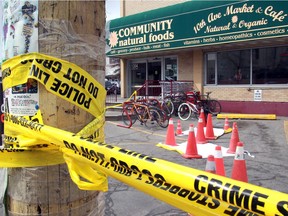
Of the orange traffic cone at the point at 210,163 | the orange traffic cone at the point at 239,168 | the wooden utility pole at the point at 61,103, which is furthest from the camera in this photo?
the orange traffic cone at the point at 239,168

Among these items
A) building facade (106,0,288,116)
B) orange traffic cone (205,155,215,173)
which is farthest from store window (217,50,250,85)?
orange traffic cone (205,155,215,173)

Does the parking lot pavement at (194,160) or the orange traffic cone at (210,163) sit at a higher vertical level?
the orange traffic cone at (210,163)

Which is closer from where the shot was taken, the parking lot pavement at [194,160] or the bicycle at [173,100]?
the parking lot pavement at [194,160]

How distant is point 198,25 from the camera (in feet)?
46.7

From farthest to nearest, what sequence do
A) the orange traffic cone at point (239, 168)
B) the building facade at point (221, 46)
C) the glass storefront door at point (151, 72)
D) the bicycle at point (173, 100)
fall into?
Result: the glass storefront door at point (151, 72)
the bicycle at point (173, 100)
the building facade at point (221, 46)
the orange traffic cone at point (239, 168)

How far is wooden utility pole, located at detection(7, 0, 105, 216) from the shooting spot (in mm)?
1621

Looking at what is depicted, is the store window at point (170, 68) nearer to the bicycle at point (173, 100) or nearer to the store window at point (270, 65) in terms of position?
the bicycle at point (173, 100)

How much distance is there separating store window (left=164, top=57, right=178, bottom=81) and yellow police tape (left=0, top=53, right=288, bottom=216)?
1566cm

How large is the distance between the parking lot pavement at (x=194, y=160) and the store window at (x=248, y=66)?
2152 mm

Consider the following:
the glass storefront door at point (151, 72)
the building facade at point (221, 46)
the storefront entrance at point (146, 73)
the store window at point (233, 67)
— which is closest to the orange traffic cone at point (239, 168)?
the building facade at point (221, 46)

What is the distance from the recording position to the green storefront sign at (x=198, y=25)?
12.0 meters

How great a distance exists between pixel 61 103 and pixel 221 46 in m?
13.7

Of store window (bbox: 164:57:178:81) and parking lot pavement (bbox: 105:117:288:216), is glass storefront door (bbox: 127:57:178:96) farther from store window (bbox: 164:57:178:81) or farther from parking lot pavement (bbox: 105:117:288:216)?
parking lot pavement (bbox: 105:117:288:216)

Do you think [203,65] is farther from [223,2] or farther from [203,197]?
[203,197]
